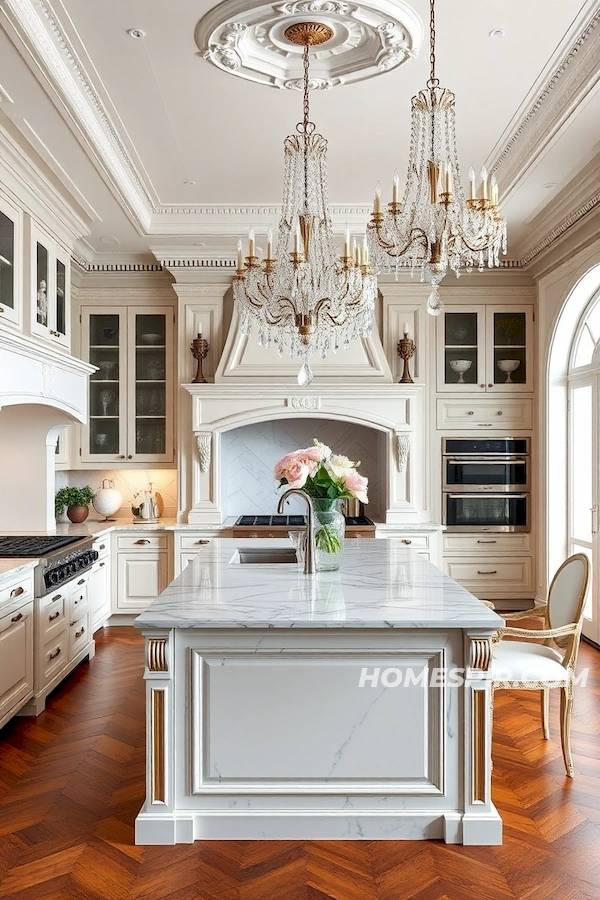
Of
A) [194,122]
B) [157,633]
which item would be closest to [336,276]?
[194,122]

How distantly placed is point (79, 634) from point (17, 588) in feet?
3.67

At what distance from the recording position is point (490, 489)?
19.9 ft

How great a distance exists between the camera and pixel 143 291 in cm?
614

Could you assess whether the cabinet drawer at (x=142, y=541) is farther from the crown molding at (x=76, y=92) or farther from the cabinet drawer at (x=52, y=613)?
the crown molding at (x=76, y=92)

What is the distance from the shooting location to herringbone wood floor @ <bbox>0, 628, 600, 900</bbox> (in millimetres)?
2225

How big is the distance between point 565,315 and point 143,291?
337 centimetres

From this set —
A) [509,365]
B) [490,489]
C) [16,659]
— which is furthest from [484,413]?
[16,659]

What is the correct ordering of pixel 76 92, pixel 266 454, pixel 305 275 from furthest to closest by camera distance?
1. pixel 266 454
2. pixel 76 92
3. pixel 305 275

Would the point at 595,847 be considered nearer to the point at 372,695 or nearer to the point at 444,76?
the point at 372,695

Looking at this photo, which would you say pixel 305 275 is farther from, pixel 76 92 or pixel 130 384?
pixel 130 384

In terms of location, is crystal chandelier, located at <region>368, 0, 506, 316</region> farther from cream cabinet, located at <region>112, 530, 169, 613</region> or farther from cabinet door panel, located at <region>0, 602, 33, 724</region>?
cream cabinet, located at <region>112, 530, 169, 613</region>

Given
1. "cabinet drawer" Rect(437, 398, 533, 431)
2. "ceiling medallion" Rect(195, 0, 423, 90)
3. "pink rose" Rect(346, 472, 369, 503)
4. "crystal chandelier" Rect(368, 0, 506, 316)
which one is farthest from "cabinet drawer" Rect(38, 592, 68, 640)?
"cabinet drawer" Rect(437, 398, 533, 431)

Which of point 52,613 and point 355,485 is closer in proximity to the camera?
point 355,485

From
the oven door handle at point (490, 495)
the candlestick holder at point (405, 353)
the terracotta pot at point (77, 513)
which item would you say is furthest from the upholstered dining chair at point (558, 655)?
the terracotta pot at point (77, 513)
